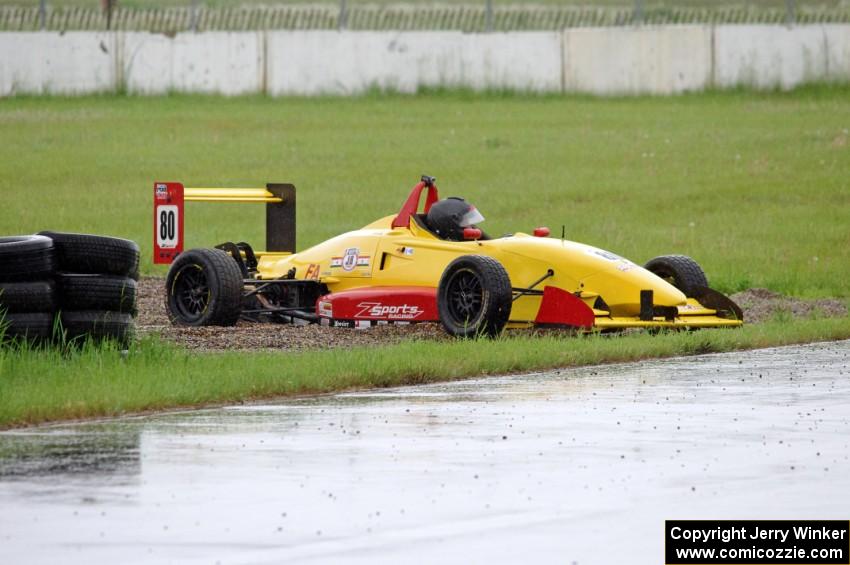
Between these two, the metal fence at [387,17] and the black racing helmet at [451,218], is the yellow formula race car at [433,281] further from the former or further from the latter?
the metal fence at [387,17]

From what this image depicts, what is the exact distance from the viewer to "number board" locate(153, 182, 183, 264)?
19.1m

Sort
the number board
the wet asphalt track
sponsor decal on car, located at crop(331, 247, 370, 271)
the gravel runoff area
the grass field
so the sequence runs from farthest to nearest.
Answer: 1. the grass field
2. the number board
3. sponsor decal on car, located at crop(331, 247, 370, 271)
4. the gravel runoff area
5. the wet asphalt track

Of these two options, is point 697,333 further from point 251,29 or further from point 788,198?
point 251,29

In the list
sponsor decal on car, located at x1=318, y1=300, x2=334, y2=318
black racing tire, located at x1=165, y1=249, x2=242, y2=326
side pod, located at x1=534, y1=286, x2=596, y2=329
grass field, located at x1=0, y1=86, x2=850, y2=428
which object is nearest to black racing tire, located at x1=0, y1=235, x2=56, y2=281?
grass field, located at x1=0, y1=86, x2=850, y2=428

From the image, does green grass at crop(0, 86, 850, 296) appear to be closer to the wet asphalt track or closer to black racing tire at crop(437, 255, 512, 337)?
black racing tire at crop(437, 255, 512, 337)

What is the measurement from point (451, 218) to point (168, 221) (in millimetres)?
2914

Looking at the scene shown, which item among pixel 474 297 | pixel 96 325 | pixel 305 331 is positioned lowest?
pixel 305 331

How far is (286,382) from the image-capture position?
1342 centimetres

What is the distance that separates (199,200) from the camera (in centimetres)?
1919

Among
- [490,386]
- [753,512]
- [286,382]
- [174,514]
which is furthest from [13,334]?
[753,512]

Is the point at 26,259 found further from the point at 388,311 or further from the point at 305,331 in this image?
the point at 388,311

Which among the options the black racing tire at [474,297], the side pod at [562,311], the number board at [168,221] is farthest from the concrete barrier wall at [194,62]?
the side pod at [562,311]

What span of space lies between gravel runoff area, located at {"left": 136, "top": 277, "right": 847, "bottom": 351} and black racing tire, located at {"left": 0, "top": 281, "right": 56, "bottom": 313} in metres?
2.25

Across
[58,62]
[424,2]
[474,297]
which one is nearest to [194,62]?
[58,62]
